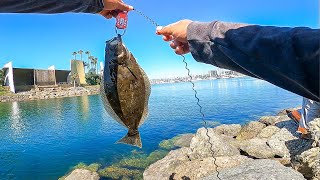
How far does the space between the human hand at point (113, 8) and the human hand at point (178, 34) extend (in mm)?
1106

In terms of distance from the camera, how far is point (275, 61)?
1.39 metres

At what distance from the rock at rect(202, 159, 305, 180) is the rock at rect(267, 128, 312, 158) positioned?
8.35ft

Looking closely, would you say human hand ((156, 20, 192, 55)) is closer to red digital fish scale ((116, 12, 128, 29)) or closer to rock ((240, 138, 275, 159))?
red digital fish scale ((116, 12, 128, 29))

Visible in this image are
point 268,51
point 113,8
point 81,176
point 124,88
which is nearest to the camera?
point 268,51

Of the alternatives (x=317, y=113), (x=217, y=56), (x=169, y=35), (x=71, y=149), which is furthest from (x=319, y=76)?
(x=71, y=149)

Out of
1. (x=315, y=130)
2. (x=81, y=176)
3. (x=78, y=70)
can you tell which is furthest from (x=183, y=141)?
(x=78, y=70)

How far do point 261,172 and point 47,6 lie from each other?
5.73 m

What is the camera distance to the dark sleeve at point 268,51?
1.28 meters

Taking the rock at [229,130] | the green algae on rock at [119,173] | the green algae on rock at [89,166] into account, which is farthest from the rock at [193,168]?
the rock at [229,130]

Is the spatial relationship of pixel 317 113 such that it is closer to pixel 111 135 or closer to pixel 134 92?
pixel 134 92

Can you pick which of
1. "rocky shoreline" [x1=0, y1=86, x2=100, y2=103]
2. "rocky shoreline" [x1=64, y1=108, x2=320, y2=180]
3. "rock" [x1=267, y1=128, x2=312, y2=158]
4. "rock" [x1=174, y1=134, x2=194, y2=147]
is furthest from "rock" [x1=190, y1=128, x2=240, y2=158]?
"rocky shoreline" [x1=0, y1=86, x2=100, y2=103]

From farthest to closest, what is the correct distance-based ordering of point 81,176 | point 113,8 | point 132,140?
1. point 81,176
2. point 132,140
3. point 113,8

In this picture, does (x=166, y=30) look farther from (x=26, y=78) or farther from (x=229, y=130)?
(x=26, y=78)

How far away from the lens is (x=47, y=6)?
273 centimetres
